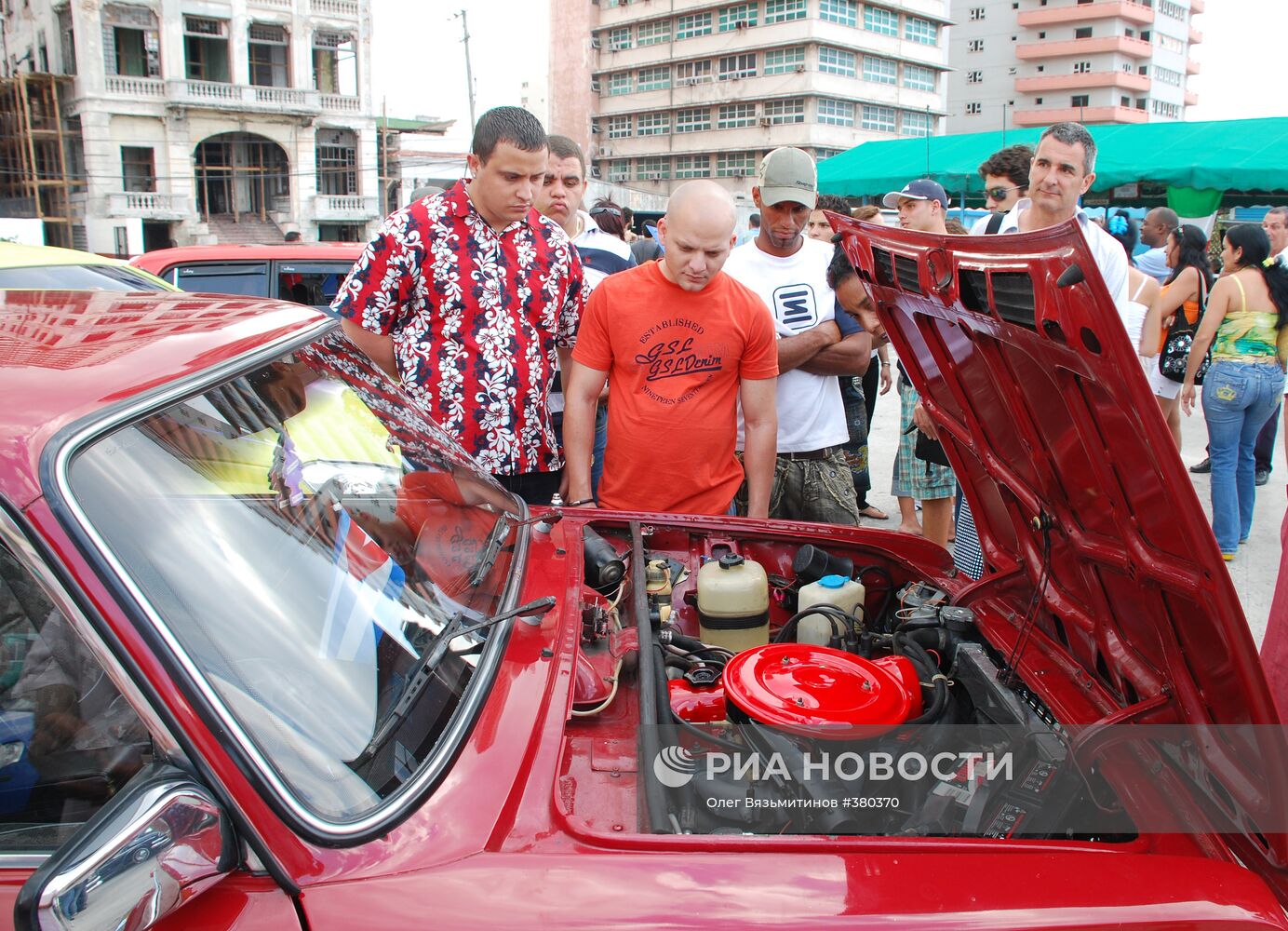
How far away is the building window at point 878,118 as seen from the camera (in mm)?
59188

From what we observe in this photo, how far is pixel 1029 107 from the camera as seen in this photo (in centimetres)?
6762

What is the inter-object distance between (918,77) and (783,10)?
38.9 feet

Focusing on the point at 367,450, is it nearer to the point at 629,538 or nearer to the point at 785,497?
the point at 629,538

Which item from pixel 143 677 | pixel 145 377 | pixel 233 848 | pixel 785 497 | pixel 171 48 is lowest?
pixel 785 497

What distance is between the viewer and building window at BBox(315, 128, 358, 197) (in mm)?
42062

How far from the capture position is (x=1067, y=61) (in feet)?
218

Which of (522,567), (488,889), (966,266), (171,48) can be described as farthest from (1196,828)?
(171,48)

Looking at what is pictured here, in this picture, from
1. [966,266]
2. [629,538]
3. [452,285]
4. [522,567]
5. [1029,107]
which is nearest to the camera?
[966,266]

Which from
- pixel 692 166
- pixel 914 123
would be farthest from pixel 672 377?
pixel 914 123

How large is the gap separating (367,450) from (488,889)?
1.14 meters

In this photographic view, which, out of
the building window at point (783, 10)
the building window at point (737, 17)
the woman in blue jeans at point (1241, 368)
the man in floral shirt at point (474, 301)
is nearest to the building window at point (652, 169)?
the building window at point (737, 17)

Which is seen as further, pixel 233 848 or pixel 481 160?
pixel 481 160

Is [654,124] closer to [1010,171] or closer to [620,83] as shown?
[620,83]

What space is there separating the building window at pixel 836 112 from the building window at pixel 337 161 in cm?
2855
